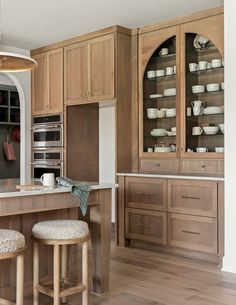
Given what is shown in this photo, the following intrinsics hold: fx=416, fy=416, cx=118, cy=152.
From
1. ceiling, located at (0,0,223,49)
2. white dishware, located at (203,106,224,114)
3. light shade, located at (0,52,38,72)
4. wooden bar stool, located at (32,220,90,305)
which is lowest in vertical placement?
wooden bar stool, located at (32,220,90,305)

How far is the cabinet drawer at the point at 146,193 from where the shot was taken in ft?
15.2

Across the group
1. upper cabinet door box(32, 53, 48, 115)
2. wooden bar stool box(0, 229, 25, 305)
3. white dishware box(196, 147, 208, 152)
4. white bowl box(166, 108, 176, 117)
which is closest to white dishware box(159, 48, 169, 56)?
white bowl box(166, 108, 176, 117)

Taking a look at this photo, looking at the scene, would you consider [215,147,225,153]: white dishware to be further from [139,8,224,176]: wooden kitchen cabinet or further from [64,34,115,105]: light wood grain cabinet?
[64,34,115,105]: light wood grain cabinet

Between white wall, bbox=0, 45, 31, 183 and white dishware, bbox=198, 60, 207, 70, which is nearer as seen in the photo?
white dishware, bbox=198, 60, 207, 70

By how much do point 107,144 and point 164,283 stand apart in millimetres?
2689

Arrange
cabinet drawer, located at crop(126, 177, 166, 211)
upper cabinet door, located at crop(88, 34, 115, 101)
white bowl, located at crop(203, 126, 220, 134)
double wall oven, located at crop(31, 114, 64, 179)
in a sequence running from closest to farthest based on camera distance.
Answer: white bowl, located at crop(203, 126, 220, 134)
cabinet drawer, located at crop(126, 177, 166, 211)
upper cabinet door, located at crop(88, 34, 115, 101)
double wall oven, located at crop(31, 114, 64, 179)

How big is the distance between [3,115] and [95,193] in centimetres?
499

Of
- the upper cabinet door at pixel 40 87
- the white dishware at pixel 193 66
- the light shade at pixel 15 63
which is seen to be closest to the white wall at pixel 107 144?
the upper cabinet door at pixel 40 87

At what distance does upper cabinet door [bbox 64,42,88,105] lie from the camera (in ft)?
17.9

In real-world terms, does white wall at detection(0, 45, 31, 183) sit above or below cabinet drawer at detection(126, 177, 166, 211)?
above

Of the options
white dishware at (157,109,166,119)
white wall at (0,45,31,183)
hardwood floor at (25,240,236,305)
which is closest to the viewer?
hardwood floor at (25,240,236,305)

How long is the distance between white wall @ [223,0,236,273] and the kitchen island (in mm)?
1295

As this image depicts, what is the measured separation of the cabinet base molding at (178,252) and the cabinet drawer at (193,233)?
88 mm

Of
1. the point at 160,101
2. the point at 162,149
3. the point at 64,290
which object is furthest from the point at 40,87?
the point at 64,290
